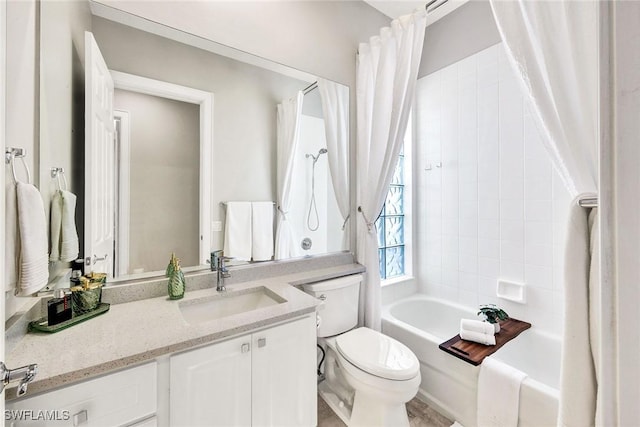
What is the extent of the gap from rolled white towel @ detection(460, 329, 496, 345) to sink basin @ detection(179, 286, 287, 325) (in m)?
1.21

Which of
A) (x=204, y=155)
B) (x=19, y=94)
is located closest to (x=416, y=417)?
(x=204, y=155)

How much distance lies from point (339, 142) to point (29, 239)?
1.74m

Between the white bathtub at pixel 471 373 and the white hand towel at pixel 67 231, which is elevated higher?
the white hand towel at pixel 67 231

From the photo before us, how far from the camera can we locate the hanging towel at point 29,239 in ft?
2.57

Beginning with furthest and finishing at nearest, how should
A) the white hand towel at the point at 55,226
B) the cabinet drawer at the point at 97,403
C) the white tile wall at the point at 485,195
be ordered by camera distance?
the white tile wall at the point at 485,195
the white hand towel at the point at 55,226
the cabinet drawer at the point at 97,403

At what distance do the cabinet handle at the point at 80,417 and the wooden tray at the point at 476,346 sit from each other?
168cm

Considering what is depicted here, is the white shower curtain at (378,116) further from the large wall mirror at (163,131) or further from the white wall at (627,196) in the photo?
the white wall at (627,196)

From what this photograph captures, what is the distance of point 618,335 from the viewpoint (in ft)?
1.07

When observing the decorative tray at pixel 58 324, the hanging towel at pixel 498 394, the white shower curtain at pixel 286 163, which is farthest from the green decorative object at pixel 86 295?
the hanging towel at pixel 498 394

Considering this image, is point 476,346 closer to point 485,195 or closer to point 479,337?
point 479,337

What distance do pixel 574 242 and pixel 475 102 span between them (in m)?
1.69

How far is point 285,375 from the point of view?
1203 mm

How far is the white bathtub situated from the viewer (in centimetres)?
133

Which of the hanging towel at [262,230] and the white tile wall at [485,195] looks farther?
the white tile wall at [485,195]
